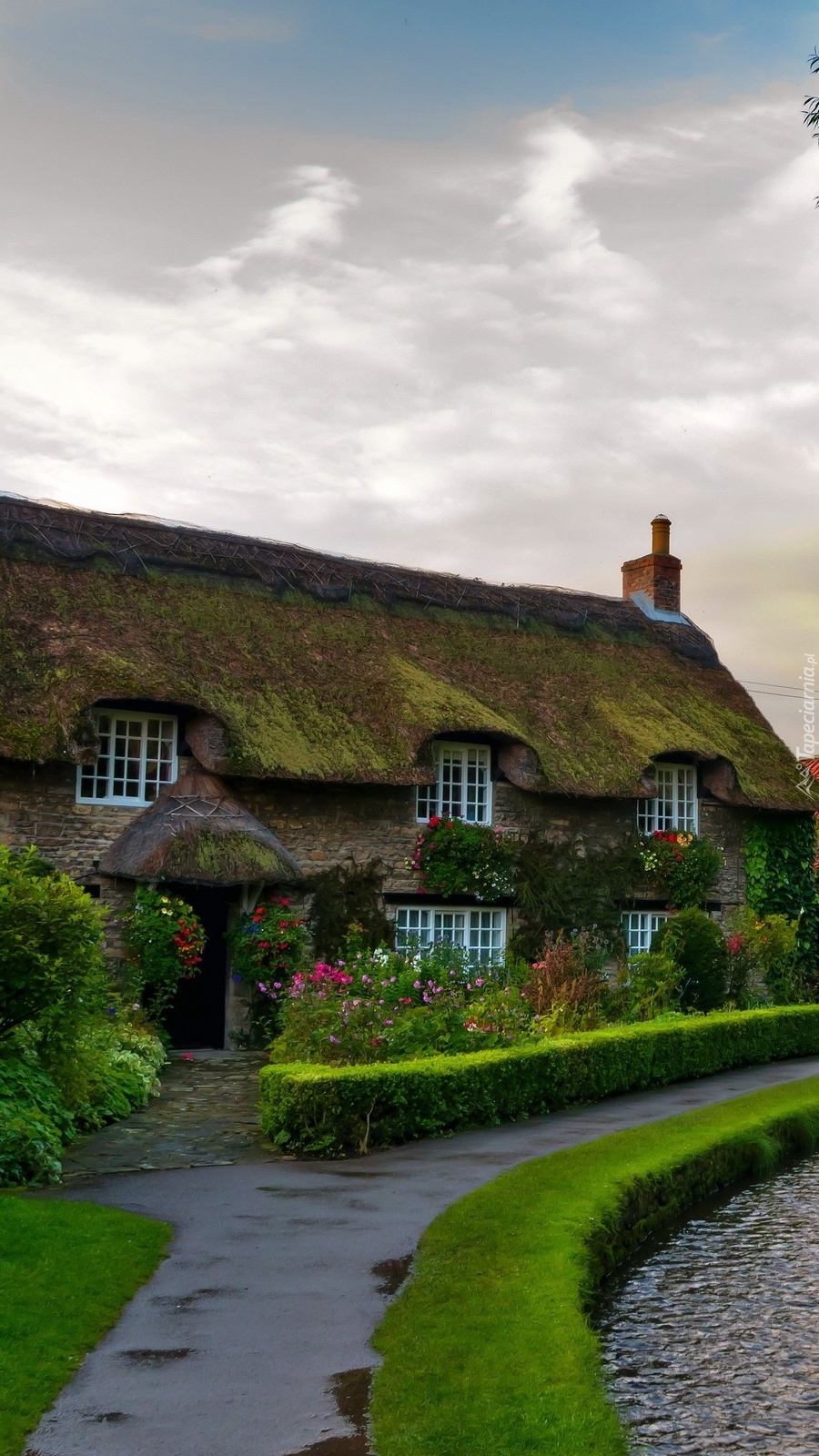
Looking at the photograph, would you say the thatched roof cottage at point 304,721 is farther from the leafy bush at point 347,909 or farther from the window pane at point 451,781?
the leafy bush at point 347,909

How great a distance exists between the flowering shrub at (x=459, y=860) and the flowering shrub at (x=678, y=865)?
9.92ft

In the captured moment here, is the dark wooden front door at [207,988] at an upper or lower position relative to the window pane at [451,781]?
lower

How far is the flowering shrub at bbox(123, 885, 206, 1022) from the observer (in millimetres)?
15516

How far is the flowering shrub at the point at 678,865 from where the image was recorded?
2052 cm

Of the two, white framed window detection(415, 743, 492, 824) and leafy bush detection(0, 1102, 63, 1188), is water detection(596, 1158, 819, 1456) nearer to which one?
leafy bush detection(0, 1102, 63, 1188)

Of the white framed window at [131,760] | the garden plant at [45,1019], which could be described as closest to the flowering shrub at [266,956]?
the white framed window at [131,760]

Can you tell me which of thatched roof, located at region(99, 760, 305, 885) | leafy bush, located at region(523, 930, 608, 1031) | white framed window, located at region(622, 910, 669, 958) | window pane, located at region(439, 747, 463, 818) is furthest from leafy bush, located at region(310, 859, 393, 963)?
white framed window, located at region(622, 910, 669, 958)

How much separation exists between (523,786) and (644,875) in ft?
9.53

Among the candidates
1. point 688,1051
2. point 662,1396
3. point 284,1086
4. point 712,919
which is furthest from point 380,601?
point 662,1396

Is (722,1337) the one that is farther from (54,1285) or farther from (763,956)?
(763,956)

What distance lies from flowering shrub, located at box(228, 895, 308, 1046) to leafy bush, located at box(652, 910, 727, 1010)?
21.3 feet

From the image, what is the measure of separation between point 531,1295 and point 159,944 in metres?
9.35

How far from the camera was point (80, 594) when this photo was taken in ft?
57.8

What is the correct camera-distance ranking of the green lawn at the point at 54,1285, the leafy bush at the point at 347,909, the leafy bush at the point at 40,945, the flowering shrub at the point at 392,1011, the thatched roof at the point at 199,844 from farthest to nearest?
the leafy bush at the point at 347,909 < the thatched roof at the point at 199,844 < the flowering shrub at the point at 392,1011 < the leafy bush at the point at 40,945 < the green lawn at the point at 54,1285
